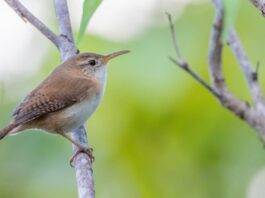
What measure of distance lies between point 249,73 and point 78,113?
1022 mm

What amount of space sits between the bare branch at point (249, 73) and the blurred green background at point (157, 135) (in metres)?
0.27

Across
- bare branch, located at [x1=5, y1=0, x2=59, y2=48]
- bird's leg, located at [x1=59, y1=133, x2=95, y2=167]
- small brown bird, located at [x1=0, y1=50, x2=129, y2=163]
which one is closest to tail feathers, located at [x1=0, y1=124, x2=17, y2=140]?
small brown bird, located at [x1=0, y1=50, x2=129, y2=163]

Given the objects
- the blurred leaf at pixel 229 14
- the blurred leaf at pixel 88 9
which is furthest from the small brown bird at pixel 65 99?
the blurred leaf at pixel 229 14

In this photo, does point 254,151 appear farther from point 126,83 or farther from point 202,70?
point 126,83

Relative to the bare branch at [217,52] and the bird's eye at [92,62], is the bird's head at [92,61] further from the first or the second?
the bare branch at [217,52]

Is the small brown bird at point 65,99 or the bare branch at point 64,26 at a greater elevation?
the bare branch at point 64,26

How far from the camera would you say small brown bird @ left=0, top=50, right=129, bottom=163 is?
3135 mm

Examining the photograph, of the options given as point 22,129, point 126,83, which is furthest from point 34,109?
point 126,83

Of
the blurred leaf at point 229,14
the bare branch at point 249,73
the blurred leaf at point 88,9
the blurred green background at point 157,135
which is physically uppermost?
the blurred leaf at point 229,14

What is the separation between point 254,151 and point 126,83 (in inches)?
33.8

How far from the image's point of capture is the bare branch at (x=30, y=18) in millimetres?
3037

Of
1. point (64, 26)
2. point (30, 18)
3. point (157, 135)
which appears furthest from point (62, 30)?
point (157, 135)

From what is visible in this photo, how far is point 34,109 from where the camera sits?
3.16 meters

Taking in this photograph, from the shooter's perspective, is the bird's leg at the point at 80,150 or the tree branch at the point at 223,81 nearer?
the tree branch at the point at 223,81
